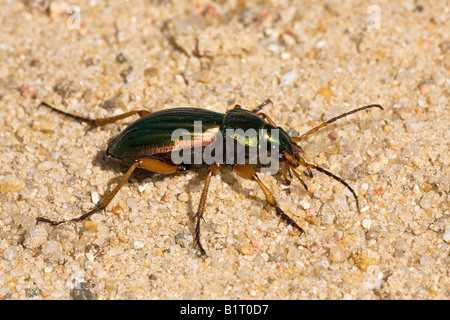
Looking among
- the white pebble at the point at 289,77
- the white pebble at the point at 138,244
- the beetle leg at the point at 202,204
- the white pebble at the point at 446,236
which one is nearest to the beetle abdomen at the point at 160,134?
the beetle leg at the point at 202,204

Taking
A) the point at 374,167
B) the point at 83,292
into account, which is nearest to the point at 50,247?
the point at 83,292

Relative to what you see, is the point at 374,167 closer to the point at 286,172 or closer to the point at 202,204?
the point at 286,172

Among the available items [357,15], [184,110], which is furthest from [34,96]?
[357,15]

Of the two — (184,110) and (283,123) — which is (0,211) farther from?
(283,123)

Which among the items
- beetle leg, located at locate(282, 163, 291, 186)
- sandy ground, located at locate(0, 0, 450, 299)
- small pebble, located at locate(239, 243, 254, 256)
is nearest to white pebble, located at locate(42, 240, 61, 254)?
sandy ground, located at locate(0, 0, 450, 299)

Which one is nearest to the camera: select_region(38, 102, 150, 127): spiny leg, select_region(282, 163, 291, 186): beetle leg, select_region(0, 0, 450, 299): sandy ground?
select_region(0, 0, 450, 299): sandy ground

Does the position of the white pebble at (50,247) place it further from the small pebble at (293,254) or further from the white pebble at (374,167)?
the white pebble at (374,167)

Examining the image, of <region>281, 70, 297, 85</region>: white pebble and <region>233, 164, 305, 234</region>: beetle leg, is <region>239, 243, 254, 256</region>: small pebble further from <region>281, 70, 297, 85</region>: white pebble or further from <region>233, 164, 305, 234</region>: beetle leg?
<region>281, 70, 297, 85</region>: white pebble
